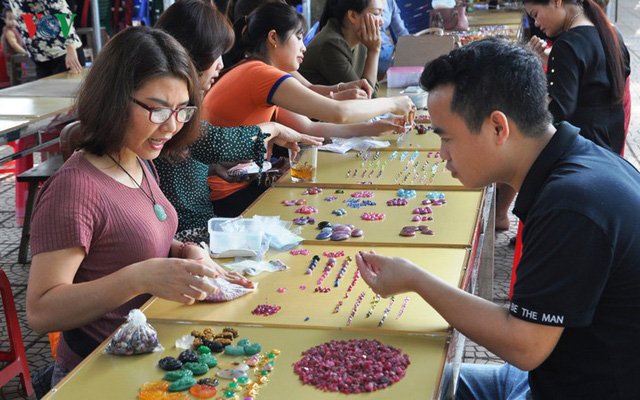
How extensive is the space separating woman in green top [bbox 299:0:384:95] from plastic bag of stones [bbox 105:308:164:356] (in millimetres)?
3067

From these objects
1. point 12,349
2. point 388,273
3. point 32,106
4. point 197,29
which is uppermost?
point 197,29

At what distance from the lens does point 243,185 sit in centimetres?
349

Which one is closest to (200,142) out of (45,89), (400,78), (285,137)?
(285,137)

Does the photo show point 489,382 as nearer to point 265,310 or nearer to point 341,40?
point 265,310

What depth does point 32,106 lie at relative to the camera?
4363 millimetres

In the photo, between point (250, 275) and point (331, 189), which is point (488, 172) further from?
point (331, 189)

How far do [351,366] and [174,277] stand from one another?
1.51 ft

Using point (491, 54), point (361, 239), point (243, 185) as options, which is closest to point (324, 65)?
point (243, 185)

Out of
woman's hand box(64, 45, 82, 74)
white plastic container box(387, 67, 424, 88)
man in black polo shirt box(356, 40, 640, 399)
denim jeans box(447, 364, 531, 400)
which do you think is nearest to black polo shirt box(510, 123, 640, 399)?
man in black polo shirt box(356, 40, 640, 399)

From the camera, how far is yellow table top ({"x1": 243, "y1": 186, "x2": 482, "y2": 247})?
248cm

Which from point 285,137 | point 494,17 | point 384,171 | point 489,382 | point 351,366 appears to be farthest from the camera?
point 494,17

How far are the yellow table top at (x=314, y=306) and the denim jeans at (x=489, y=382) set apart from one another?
269 millimetres

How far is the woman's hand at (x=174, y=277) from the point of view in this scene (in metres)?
1.80

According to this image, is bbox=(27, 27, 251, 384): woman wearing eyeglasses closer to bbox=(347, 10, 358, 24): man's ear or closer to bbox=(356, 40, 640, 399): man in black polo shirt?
bbox=(356, 40, 640, 399): man in black polo shirt
